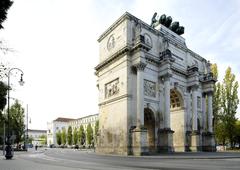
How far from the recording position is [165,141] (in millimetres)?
37062

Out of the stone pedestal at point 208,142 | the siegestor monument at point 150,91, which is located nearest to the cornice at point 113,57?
the siegestor monument at point 150,91

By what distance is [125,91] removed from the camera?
3603cm

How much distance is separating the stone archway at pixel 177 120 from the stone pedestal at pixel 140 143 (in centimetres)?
1152

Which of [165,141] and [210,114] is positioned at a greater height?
[210,114]

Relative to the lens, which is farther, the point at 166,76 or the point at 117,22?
the point at 117,22

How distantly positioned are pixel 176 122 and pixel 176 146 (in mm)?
3414

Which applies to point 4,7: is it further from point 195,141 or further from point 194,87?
point 194,87

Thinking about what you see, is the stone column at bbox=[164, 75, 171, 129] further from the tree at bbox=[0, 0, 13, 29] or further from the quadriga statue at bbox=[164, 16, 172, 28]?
the tree at bbox=[0, 0, 13, 29]

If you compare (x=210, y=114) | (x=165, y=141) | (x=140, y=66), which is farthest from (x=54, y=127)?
(x=140, y=66)

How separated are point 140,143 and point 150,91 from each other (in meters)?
8.13

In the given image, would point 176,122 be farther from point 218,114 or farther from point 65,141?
point 65,141

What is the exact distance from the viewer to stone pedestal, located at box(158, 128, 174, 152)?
3675 cm

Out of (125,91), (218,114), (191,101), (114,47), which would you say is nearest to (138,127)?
(125,91)

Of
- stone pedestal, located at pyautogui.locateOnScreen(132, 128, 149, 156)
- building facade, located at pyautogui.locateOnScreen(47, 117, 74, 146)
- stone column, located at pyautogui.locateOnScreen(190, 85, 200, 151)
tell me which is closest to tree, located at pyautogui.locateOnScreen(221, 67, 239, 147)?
stone column, located at pyautogui.locateOnScreen(190, 85, 200, 151)
